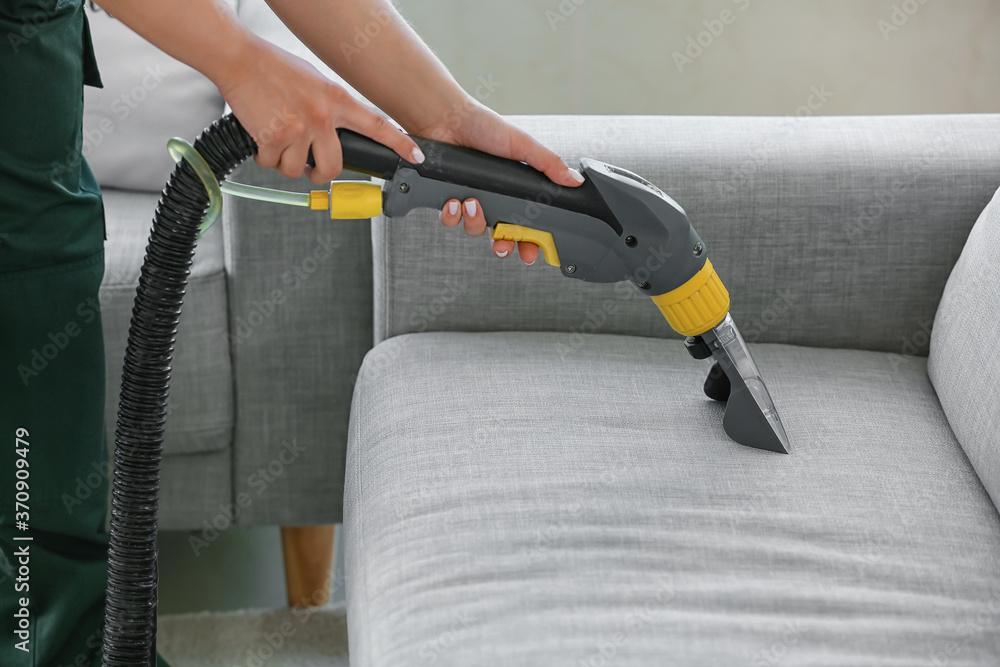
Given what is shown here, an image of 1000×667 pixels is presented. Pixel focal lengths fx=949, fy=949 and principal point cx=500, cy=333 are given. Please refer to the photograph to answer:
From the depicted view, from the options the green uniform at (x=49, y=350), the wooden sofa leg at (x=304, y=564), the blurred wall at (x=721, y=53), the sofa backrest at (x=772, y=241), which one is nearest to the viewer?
the green uniform at (x=49, y=350)

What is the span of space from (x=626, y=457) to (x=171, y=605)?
823 millimetres

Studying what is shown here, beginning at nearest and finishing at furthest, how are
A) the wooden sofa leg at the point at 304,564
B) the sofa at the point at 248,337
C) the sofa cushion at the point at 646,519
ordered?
the sofa cushion at the point at 646,519
the sofa at the point at 248,337
the wooden sofa leg at the point at 304,564

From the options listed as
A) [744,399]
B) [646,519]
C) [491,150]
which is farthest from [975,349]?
[491,150]

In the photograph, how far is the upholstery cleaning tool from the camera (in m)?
0.78

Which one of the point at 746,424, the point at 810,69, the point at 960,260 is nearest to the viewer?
the point at 746,424

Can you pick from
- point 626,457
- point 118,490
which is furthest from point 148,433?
point 626,457

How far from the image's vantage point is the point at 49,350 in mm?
929

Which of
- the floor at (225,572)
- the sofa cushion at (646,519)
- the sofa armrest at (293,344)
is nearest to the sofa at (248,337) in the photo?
the sofa armrest at (293,344)

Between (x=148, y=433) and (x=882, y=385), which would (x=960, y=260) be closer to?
(x=882, y=385)

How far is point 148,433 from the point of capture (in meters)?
0.84

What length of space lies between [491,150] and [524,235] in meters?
0.13

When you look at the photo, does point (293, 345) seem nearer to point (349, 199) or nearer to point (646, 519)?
point (349, 199)

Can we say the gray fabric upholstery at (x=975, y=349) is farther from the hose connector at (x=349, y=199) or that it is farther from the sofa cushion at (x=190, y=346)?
the sofa cushion at (x=190, y=346)

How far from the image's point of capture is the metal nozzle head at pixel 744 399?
93cm
